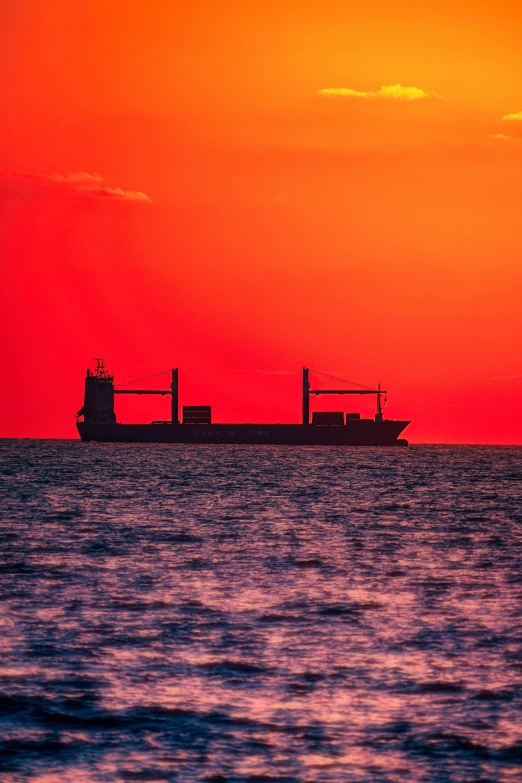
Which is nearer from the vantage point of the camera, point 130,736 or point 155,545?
point 130,736

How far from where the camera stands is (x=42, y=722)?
12.3 meters

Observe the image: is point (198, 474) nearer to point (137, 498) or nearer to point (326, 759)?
point (137, 498)

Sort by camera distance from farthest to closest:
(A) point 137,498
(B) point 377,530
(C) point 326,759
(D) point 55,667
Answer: (A) point 137,498
(B) point 377,530
(D) point 55,667
(C) point 326,759

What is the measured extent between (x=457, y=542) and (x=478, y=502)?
2408 centimetres

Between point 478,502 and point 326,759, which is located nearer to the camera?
point 326,759

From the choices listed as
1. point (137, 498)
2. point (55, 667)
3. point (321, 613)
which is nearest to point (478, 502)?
point (137, 498)

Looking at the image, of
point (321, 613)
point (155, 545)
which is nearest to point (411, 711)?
point (321, 613)

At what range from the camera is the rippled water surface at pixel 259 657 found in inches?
439

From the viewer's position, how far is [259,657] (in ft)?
52.0

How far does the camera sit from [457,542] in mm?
33531

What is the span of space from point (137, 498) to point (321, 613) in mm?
36778

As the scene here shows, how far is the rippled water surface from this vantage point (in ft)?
36.6

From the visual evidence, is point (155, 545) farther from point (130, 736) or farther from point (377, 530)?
point (130, 736)

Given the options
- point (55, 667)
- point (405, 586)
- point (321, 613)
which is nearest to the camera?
point (55, 667)
